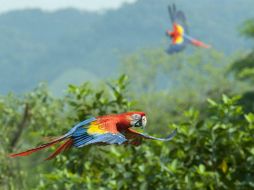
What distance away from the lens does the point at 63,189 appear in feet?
19.5

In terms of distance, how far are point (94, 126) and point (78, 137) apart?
0.20 ft

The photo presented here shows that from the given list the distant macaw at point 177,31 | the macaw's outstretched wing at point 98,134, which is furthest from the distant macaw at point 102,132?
the distant macaw at point 177,31

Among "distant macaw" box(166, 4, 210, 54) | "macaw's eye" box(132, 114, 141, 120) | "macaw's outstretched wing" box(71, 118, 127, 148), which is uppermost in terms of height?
"distant macaw" box(166, 4, 210, 54)

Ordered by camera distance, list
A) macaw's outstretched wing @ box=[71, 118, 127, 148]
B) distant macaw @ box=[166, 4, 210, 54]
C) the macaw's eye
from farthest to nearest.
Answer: distant macaw @ box=[166, 4, 210, 54], the macaw's eye, macaw's outstretched wing @ box=[71, 118, 127, 148]

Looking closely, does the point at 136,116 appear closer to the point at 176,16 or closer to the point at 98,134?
the point at 98,134

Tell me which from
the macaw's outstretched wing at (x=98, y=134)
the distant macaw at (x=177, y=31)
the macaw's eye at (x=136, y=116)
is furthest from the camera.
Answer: the distant macaw at (x=177, y=31)

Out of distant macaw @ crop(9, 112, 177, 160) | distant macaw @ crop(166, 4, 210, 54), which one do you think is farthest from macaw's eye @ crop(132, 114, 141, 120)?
distant macaw @ crop(166, 4, 210, 54)

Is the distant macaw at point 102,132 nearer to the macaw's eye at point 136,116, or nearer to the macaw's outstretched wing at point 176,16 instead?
the macaw's eye at point 136,116

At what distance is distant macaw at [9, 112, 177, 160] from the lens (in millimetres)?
1541

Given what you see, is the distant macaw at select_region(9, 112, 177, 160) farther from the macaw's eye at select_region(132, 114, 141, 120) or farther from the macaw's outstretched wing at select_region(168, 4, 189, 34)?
Answer: the macaw's outstretched wing at select_region(168, 4, 189, 34)

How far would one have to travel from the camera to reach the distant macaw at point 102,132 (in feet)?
5.06

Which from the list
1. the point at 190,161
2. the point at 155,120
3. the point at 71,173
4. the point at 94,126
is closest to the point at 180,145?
the point at 190,161

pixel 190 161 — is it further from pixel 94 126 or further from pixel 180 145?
pixel 94 126

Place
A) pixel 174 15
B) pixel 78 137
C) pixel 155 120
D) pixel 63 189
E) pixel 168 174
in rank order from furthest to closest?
pixel 155 120
pixel 63 189
pixel 168 174
pixel 174 15
pixel 78 137
